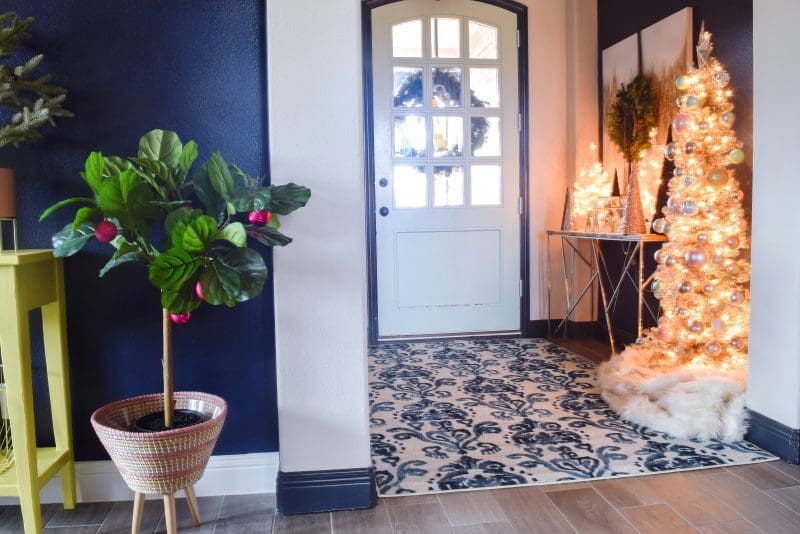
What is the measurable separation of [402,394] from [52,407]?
1760 mm

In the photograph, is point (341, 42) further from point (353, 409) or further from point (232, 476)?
point (232, 476)

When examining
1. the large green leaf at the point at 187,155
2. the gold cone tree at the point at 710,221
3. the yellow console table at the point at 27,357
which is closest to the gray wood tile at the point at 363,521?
the yellow console table at the point at 27,357

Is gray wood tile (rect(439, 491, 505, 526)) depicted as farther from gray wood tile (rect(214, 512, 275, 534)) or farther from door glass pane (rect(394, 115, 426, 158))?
door glass pane (rect(394, 115, 426, 158))

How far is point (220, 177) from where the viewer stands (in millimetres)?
1656

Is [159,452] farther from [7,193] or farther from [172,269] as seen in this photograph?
[7,193]

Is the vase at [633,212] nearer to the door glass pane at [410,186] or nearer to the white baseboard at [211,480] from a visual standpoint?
the door glass pane at [410,186]

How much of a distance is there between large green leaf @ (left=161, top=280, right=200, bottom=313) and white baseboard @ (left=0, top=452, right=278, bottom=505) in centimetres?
77

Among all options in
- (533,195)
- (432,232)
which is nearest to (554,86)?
(533,195)

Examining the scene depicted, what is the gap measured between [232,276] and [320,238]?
46cm

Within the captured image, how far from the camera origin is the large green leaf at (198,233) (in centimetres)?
152

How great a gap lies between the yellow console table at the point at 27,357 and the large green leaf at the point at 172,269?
0.47 metres

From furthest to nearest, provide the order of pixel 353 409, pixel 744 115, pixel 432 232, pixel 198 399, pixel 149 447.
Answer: pixel 432 232
pixel 744 115
pixel 353 409
pixel 198 399
pixel 149 447

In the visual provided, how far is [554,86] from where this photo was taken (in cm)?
473

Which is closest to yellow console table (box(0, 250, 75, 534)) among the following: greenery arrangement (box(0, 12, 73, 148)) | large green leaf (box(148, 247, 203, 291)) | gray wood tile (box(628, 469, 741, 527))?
greenery arrangement (box(0, 12, 73, 148))
